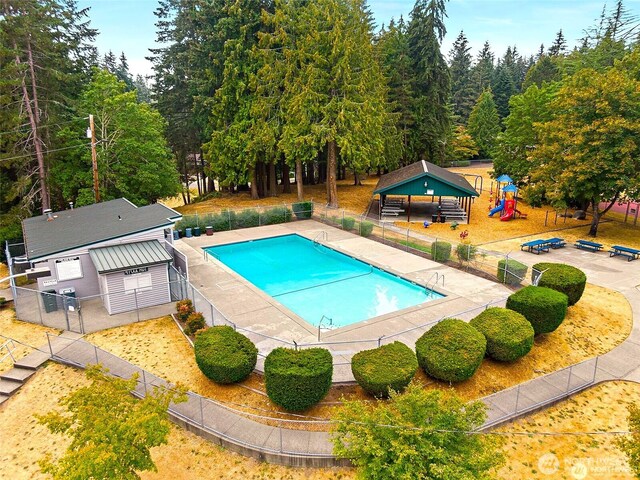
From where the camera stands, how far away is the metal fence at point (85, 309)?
1481 cm

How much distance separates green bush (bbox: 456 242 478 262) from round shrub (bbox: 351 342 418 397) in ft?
35.0

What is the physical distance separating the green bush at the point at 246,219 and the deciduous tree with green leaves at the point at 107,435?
22.3 m

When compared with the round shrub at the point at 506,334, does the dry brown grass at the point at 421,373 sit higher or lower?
lower

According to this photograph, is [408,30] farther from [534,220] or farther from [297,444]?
[297,444]

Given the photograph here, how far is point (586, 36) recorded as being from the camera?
163 feet

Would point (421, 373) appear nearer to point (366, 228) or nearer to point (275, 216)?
point (366, 228)

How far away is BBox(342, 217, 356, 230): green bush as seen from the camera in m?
28.3

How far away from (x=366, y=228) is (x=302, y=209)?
6.91 meters

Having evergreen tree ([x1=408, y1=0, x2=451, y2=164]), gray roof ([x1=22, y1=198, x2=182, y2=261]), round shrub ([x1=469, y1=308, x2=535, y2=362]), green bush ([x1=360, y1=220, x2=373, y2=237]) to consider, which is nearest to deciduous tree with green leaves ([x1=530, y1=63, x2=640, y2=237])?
green bush ([x1=360, y1=220, x2=373, y2=237])

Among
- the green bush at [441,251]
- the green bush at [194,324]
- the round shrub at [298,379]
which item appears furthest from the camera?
the green bush at [441,251]

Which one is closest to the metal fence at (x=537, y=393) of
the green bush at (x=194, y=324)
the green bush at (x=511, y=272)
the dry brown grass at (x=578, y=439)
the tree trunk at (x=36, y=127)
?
the dry brown grass at (x=578, y=439)

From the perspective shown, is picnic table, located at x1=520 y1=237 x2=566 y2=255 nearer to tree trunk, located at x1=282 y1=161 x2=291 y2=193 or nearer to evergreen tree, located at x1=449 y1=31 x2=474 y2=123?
tree trunk, located at x1=282 y1=161 x2=291 y2=193

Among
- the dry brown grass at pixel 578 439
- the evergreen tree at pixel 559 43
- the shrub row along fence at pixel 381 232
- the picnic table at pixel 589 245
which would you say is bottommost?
the dry brown grass at pixel 578 439

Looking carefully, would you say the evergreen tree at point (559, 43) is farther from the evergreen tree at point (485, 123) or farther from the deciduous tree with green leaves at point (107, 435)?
the deciduous tree with green leaves at point (107, 435)
